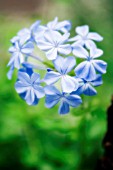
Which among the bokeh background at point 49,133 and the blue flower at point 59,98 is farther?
the bokeh background at point 49,133

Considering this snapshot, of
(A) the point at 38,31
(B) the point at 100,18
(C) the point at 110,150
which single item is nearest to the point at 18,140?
(C) the point at 110,150

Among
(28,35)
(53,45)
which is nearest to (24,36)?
(28,35)

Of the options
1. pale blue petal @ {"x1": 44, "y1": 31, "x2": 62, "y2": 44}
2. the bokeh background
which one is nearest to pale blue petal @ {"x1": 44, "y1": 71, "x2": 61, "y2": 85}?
pale blue petal @ {"x1": 44, "y1": 31, "x2": 62, "y2": 44}

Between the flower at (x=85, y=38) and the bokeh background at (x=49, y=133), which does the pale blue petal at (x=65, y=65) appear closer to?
the flower at (x=85, y=38)

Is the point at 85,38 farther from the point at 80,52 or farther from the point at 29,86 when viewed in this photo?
the point at 29,86

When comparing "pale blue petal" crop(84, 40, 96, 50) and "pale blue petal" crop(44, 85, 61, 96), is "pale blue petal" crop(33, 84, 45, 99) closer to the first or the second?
"pale blue petal" crop(44, 85, 61, 96)

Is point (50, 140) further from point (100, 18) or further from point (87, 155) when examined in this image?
point (100, 18)

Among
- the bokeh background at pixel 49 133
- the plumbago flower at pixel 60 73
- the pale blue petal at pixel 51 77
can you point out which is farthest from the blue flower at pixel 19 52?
the bokeh background at pixel 49 133

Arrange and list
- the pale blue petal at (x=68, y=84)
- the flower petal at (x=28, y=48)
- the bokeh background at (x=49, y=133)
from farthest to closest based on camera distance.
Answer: the bokeh background at (x=49, y=133) < the flower petal at (x=28, y=48) < the pale blue petal at (x=68, y=84)
